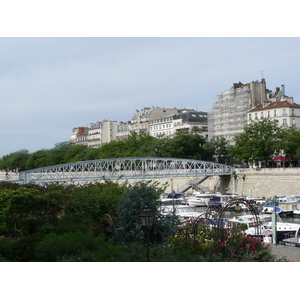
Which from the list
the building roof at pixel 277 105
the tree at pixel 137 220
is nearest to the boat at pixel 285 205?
the tree at pixel 137 220

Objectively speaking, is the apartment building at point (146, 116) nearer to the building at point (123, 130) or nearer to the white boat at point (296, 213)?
the building at point (123, 130)

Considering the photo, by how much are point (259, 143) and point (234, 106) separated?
68.3 ft

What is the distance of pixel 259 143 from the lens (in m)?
55.5

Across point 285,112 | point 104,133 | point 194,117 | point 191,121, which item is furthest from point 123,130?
point 285,112

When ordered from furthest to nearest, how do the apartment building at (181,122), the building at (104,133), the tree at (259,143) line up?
the building at (104,133) → the apartment building at (181,122) → the tree at (259,143)

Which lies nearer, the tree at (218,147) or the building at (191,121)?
the tree at (218,147)

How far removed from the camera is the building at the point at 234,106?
241ft

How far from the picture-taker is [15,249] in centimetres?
1312

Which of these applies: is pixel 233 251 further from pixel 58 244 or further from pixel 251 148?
pixel 251 148

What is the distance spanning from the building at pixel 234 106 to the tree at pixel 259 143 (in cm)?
1460

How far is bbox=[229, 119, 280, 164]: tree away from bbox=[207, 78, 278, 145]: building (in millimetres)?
14596

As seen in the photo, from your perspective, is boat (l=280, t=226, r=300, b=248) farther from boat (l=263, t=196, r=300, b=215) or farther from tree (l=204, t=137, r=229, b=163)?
tree (l=204, t=137, r=229, b=163)

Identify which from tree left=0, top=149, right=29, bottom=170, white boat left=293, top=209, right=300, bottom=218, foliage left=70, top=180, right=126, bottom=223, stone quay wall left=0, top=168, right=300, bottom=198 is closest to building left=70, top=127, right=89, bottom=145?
tree left=0, top=149, right=29, bottom=170

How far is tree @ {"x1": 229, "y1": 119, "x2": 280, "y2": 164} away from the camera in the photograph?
182ft
